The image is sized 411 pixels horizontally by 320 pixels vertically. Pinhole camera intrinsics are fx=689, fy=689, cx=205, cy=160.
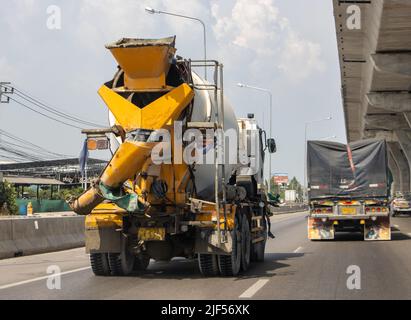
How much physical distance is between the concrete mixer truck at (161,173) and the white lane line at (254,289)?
676mm

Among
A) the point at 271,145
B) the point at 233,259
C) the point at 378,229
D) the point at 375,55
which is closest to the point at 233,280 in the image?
the point at 233,259

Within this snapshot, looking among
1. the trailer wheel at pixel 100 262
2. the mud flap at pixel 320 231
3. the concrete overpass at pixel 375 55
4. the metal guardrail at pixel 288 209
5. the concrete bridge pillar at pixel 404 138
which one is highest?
the concrete overpass at pixel 375 55

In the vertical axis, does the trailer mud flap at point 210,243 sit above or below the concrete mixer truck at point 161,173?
below

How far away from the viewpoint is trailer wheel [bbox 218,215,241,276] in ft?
38.6

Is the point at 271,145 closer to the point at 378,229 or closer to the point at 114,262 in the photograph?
the point at 114,262

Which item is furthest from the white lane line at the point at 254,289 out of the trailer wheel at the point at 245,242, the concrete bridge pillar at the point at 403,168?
the concrete bridge pillar at the point at 403,168

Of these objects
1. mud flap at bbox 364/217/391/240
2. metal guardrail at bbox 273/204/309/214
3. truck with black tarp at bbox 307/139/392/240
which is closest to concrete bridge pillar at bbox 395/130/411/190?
metal guardrail at bbox 273/204/309/214

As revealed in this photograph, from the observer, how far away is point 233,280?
37.8 ft

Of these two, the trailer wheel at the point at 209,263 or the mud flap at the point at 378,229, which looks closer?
the trailer wheel at the point at 209,263

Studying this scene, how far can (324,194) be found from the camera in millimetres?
22031

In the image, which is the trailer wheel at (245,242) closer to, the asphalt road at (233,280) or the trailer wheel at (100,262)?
the asphalt road at (233,280)

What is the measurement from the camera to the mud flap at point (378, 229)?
21.7 meters
